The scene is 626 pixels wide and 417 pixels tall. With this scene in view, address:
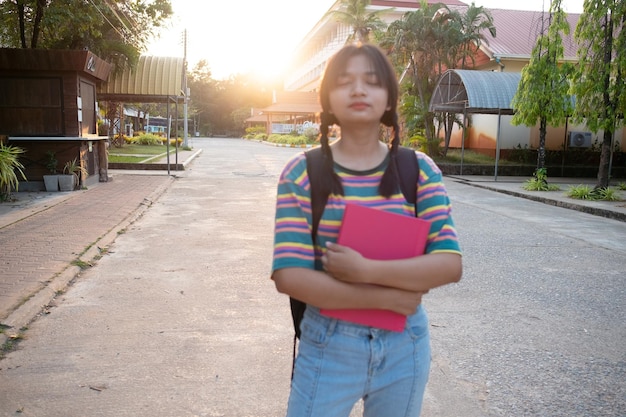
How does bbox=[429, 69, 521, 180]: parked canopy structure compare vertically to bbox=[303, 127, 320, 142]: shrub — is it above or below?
above

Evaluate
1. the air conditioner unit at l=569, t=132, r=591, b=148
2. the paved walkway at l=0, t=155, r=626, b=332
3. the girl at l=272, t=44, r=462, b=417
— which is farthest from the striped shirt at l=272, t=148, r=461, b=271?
the air conditioner unit at l=569, t=132, r=591, b=148

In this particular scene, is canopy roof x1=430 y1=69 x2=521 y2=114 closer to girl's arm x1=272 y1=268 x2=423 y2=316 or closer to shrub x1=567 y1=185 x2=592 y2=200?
shrub x1=567 y1=185 x2=592 y2=200

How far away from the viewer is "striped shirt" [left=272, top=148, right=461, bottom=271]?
5.54 ft

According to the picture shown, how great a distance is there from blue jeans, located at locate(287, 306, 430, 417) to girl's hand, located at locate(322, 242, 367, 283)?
0.19 metres

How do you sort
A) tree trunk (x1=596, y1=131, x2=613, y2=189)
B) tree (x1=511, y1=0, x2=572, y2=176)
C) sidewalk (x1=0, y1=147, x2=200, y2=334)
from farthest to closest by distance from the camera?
1. tree (x1=511, y1=0, x2=572, y2=176)
2. tree trunk (x1=596, y1=131, x2=613, y2=189)
3. sidewalk (x1=0, y1=147, x2=200, y2=334)

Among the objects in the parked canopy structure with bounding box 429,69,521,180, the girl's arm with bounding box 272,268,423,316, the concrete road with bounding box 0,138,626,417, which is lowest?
the concrete road with bounding box 0,138,626,417

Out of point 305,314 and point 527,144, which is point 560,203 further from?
point 305,314

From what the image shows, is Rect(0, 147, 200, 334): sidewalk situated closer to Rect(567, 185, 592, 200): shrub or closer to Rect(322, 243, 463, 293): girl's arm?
Rect(322, 243, 463, 293): girl's arm

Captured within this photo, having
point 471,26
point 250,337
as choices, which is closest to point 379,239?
point 250,337

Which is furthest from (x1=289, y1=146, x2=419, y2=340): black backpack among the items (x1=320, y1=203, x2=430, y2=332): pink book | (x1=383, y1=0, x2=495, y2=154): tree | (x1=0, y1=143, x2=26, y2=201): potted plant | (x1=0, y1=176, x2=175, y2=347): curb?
(x1=383, y1=0, x2=495, y2=154): tree

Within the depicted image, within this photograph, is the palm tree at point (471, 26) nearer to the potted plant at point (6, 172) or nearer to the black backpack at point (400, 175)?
the potted plant at point (6, 172)

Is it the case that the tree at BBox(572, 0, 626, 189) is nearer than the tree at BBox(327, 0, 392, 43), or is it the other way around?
the tree at BBox(572, 0, 626, 189)

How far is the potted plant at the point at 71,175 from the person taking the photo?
13211mm

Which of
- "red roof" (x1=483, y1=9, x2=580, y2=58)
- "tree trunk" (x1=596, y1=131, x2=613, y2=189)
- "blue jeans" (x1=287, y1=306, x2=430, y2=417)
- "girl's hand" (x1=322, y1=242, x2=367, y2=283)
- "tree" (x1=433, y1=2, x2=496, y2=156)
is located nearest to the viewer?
"girl's hand" (x1=322, y1=242, x2=367, y2=283)
